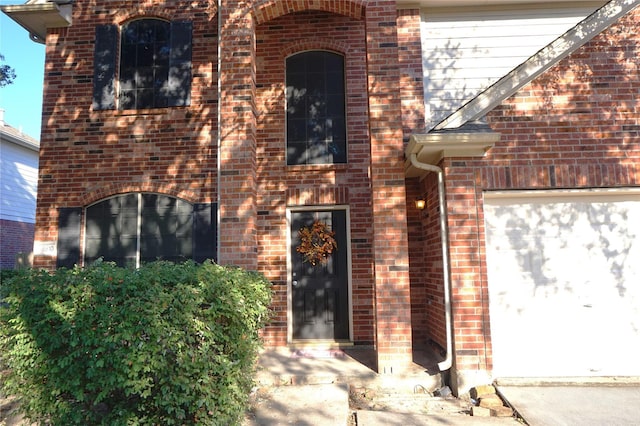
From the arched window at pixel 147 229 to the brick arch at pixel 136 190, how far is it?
86 millimetres

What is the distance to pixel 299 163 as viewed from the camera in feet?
22.4

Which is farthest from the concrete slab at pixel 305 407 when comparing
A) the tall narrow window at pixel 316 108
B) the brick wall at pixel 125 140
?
the tall narrow window at pixel 316 108

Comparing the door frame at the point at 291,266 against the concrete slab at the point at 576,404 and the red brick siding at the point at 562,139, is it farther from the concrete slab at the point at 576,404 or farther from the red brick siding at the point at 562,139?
the concrete slab at the point at 576,404

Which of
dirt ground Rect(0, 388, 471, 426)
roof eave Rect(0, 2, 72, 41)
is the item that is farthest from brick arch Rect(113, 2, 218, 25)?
dirt ground Rect(0, 388, 471, 426)

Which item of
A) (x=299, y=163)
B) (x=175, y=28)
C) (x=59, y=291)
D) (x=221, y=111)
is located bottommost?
(x=59, y=291)

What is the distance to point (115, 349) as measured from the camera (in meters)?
3.25

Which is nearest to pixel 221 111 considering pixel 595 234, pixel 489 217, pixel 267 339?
pixel 267 339

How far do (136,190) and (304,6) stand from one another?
3.85 metres

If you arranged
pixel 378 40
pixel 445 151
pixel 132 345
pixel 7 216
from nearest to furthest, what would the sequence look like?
pixel 132 345 → pixel 445 151 → pixel 378 40 → pixel 7 216

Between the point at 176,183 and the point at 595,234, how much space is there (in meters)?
5.94

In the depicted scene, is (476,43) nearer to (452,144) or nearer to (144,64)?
(452,144)

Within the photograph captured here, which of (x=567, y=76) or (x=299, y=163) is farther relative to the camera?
(x=299, y=163)

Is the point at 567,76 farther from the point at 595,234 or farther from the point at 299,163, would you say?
the point at 299,163

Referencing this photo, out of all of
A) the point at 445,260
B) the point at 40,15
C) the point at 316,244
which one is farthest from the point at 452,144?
the point at 40,15
